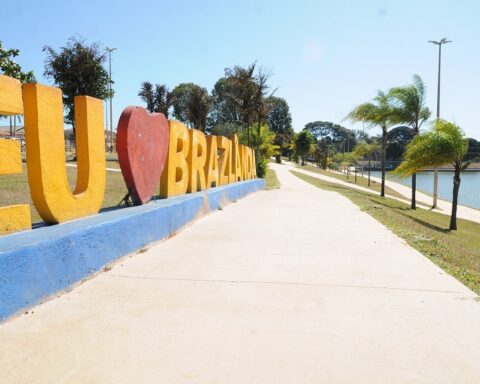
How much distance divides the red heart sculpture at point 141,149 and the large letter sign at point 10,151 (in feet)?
7.16

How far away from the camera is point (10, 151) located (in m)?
4.22

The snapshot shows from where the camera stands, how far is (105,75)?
29.5 meters

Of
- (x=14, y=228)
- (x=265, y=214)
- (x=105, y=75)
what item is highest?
(x=105, y=75)

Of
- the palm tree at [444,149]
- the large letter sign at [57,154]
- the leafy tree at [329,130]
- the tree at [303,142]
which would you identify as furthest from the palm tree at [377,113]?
the leafy tree at [329,130]

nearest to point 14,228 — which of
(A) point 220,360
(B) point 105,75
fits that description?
(A) point 220,360

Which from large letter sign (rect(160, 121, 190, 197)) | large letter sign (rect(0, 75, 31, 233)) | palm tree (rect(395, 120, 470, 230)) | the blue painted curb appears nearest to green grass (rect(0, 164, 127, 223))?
large letter sign (rect(160, 121, 190, 197))

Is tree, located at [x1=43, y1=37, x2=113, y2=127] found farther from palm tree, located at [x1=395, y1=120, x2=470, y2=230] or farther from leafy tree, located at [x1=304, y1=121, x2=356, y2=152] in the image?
leafy tree, located at [x1=304, y1=121, x2=356, y2=152]

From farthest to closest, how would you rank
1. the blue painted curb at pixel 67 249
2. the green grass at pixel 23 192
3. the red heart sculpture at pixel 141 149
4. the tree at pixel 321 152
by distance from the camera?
the tree at pixel 321 152 < the green grass at pixel 23 192 < the red heart sculpture at pixel 141 149 < the blue painted curb at pixel 67 249

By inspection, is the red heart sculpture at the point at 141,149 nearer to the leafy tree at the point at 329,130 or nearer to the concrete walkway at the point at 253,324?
the concrete walkway at the point at 253,324

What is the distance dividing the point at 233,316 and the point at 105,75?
1120 inches

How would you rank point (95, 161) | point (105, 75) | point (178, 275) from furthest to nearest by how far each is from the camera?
point (105, 75) < point (95, 161) < point (178, 275)

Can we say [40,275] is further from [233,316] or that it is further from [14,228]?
[233,316]

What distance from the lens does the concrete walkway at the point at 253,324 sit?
289 cm

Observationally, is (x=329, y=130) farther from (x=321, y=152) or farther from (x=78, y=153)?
(x=78, y=153)
